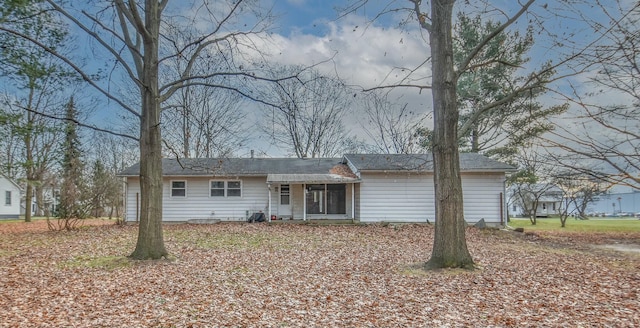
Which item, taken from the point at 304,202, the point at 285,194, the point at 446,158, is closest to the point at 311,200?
the point at 304,202

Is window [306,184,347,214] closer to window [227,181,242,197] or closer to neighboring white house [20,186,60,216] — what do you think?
window [227,181,242,197]

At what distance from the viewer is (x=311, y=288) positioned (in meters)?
6.46

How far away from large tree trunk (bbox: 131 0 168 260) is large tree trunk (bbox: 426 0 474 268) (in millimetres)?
6077

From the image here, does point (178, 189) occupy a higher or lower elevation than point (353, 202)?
higher

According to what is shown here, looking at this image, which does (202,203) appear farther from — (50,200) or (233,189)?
(50,200)

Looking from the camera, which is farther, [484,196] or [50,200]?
[50,200]

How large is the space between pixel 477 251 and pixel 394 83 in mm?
5358

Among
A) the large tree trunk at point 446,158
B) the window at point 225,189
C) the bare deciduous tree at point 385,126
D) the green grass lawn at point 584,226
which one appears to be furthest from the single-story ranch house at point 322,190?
the large tree trunk at point 446,158

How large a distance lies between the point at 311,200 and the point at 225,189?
15.3 ft

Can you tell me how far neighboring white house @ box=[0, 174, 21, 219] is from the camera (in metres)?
29.7

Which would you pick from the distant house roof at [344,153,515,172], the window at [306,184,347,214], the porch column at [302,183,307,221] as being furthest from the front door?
the distant house roof at [344,153,515,172]

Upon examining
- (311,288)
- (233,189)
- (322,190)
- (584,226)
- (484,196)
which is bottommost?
(584,226)

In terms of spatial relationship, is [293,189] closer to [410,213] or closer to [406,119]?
[410,213]

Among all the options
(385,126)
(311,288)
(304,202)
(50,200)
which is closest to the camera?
(311,288)
